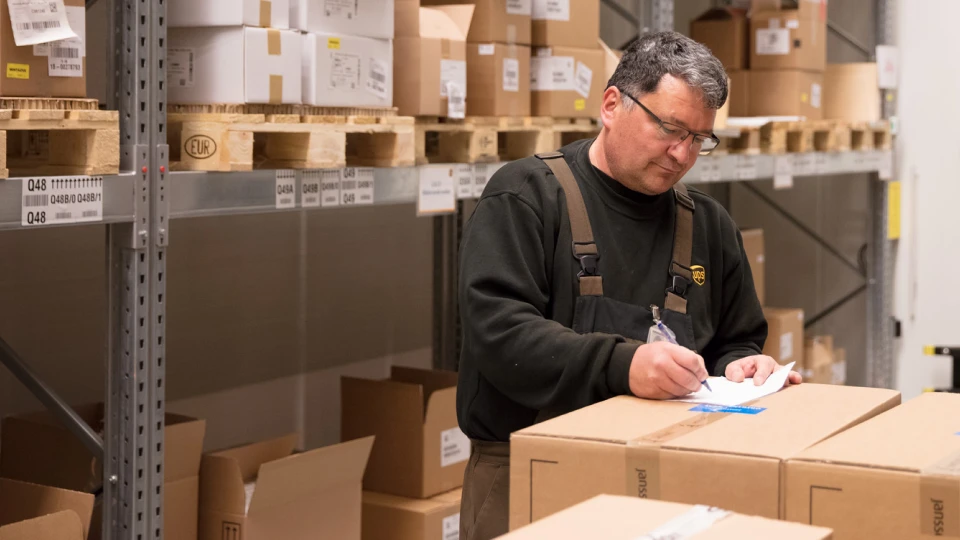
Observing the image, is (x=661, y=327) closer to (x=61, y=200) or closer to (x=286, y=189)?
(x=286, y=189)

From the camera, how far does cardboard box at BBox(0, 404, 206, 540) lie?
3.79m

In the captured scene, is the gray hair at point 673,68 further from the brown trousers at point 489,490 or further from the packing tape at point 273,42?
the packing tape at point 273,42

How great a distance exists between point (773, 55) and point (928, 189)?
1.70m

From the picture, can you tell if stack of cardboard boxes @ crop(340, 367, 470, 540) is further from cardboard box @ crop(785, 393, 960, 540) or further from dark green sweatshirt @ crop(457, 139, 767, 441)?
cardboard box @ crop(785, 393, 960, 540)

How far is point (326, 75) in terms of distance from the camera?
3.66 meters

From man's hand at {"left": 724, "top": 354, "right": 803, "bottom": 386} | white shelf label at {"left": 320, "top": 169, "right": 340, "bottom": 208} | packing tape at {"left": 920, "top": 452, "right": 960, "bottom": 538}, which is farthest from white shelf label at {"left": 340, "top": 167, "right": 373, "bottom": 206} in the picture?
packing tape at {"left": 920, "top": 452, "right": 960, "bottom": 538}

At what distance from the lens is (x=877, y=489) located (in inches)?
74.9

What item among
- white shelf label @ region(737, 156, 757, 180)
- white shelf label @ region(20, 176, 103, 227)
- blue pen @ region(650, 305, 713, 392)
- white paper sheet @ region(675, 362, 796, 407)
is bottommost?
white paper sheet @ region(675, 362, 796, 407)

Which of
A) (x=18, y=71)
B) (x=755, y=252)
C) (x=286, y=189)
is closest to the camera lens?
(x=18, y=71)

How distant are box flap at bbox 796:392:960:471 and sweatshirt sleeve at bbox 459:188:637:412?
0.55 metres

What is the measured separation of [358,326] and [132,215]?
274cm

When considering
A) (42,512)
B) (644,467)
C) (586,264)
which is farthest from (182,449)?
(644,467)

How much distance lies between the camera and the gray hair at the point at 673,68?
2.80 meters

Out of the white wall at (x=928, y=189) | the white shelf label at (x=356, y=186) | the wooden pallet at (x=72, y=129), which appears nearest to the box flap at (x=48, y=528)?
the wooden pallet at (x=72, y=129)
